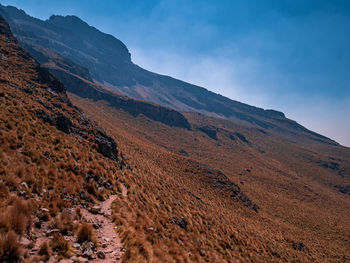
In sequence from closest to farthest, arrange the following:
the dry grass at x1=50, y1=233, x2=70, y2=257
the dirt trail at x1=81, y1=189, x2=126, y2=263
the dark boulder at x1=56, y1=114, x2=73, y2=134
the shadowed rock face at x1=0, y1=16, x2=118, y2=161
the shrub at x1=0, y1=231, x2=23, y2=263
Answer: the shrub at x1=0, y1=231, x2=23, y2=263 → the dry grass at x1=50, y1=233, x2=70, y2=257 → the dirt trail at x1=81, y1=189, x2=126, y2=263 → the dark boulder at x1=56, y1=114, x2=73, y2=134 → the shadowed rock face at x1=0, y1=16, x2=118, y2=161

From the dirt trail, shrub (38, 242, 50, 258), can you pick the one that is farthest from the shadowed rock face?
shrub (38, 242, 50, 258)

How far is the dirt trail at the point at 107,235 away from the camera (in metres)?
6.38

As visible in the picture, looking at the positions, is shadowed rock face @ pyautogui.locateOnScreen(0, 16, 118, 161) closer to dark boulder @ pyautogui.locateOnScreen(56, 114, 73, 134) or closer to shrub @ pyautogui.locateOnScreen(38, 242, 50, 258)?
dark boulder @ pyautogui.locateOnScreen(56, 114, 73, 134)

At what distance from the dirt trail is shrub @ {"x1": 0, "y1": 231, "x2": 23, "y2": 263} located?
2.27 meters

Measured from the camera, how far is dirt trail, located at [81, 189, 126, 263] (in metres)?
6.38

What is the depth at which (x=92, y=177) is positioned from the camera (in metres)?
11.8

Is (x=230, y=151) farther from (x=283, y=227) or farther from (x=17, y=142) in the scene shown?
(x=17, y=142)

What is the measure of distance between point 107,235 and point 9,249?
3.67 meters

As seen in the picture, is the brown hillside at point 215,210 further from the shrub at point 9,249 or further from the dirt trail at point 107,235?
the shrub at point 9,249

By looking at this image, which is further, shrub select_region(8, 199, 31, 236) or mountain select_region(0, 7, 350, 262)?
mountain select_region(0, 7, 350, 262)

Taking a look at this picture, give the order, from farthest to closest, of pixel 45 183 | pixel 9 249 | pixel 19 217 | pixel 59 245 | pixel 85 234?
pixel 45 183, pixel 85 234, pixel 59 245, pixel 19 217, pixel 9 249

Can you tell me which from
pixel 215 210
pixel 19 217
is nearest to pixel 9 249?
pixel 19 217

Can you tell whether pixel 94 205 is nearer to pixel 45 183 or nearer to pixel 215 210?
pixel 45 183

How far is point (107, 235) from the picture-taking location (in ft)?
24.5
